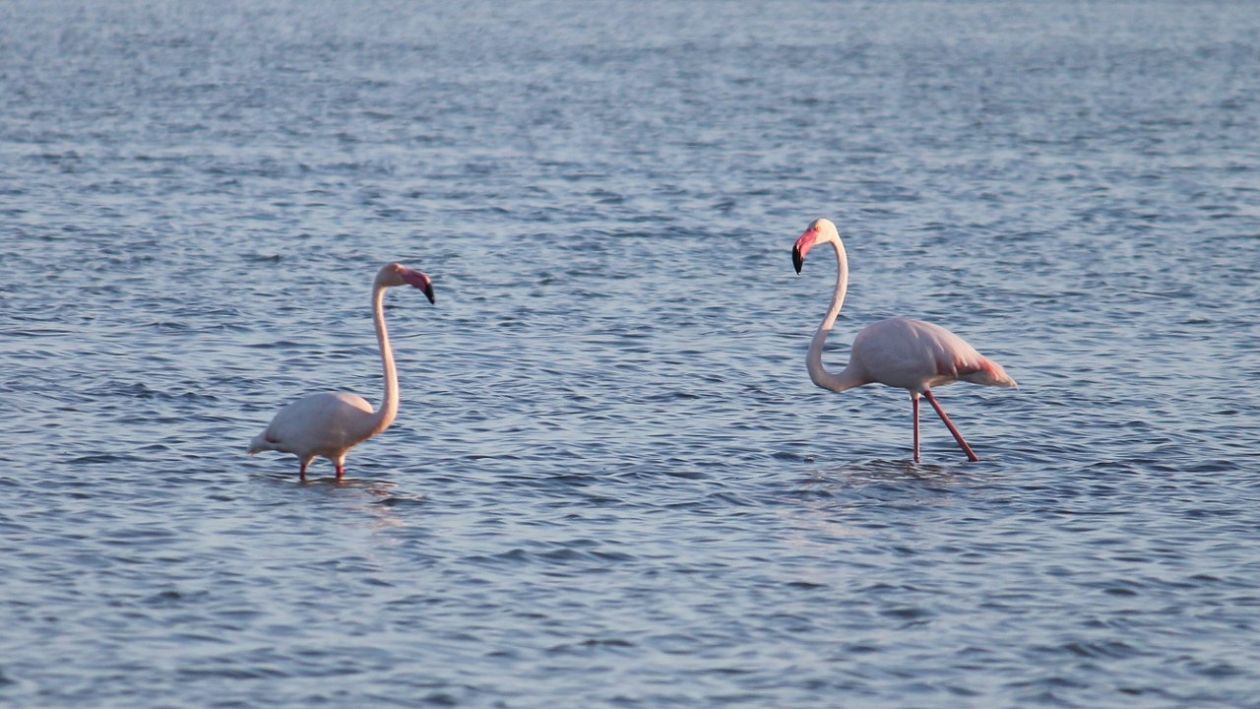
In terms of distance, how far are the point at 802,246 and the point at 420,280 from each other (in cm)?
329

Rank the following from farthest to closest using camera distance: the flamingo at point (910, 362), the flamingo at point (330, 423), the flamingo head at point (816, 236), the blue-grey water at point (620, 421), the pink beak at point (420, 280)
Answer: the flamingo head at point (816, 236), the flamingo at point (910, 362), the flamingo at point (330, 423), the pink beak at point (420, 280), the blue-grey water at point (620, 421)

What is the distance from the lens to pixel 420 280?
12.0 meters

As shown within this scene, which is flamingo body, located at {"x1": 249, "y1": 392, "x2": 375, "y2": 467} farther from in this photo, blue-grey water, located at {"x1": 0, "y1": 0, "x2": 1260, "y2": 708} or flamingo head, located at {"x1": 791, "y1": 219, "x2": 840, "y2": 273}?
flamingo head, located at {"x1": 791, "y1": 219, "x2": 840, "y2": 273}

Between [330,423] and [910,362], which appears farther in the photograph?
[910,362]

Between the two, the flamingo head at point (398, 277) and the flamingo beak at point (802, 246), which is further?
the flamingo beak at point (802, 246)

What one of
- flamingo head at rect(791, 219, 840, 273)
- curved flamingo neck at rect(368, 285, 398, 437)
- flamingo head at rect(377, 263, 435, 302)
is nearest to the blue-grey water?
curved flamingo neck at rect(368, 285, 398, 437)

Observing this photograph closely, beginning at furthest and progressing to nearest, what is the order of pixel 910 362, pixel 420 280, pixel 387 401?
1. pixel 910 362
2. pixel 387 401
3. pixel 420 280

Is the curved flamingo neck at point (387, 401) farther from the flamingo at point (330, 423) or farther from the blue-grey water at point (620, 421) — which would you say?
the blue-grey water at point (620, 421)

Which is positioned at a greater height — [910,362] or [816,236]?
[816,236]

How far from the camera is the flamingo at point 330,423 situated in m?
12.0

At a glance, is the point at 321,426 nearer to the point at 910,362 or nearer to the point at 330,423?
the point at 330,423

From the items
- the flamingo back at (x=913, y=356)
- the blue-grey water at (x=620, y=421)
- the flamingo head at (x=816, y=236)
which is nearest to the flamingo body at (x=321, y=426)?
the blue-grey water at (x=620, y=421)

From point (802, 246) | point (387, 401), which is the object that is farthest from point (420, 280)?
point (802, 246)

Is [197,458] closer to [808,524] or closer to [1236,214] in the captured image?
[808,524]
